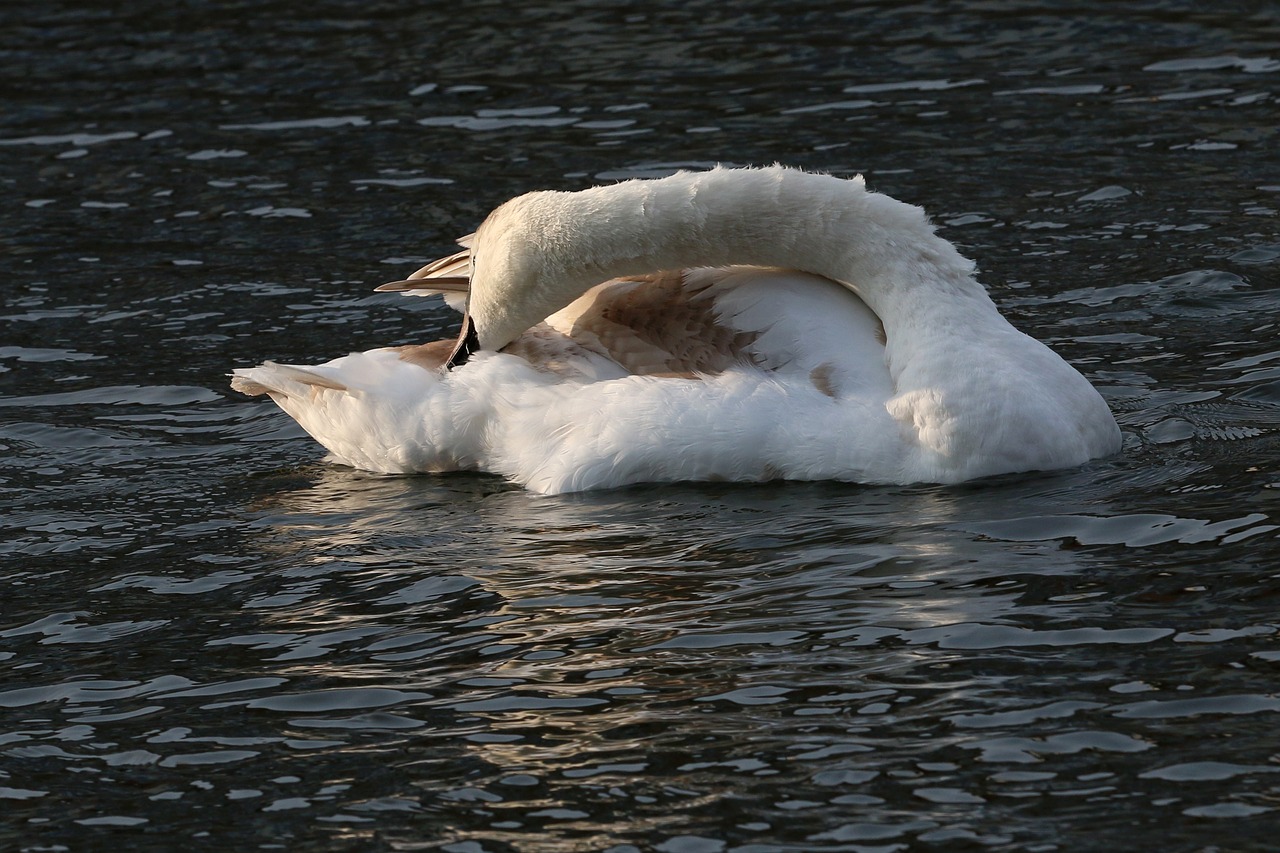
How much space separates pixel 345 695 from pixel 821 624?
1541 millimetres

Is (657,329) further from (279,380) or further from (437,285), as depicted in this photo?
(279,380)

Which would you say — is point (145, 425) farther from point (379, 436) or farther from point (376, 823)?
point (376, 823)

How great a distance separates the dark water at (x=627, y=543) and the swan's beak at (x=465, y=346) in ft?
1.70

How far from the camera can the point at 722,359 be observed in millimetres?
8328

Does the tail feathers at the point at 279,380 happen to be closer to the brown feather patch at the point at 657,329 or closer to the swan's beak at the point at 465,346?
the swan's beak at the point at 465,346

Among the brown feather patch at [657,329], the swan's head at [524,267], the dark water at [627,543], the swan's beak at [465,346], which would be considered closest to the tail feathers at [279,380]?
the dark water at [627,543]

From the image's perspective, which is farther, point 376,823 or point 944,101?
point 944,101

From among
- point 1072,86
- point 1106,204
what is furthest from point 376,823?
point 1072,86

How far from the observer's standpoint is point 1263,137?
1330 centimetres

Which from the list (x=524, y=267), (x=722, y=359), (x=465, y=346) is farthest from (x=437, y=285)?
(x=722, y=359)

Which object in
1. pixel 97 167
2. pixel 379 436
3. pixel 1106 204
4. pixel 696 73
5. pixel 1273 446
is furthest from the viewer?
pixel 696 73

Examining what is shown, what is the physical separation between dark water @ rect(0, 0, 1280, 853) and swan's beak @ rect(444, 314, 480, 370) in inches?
20.4

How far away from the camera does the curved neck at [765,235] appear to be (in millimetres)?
8266

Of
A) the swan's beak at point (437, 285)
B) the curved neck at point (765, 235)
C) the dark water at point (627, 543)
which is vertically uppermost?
the curved neck at point (765, 235)
